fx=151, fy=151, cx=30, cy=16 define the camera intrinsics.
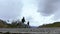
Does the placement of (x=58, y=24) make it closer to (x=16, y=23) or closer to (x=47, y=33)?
(x=16, y=23)

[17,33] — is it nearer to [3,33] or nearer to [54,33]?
[3,33]

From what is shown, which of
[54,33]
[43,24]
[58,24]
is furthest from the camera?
[58,24]

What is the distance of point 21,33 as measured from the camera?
30.6ft

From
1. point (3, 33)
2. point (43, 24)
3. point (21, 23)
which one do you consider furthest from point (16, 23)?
point (3, 33)

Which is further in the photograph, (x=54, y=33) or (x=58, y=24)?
(x=58, y=24)

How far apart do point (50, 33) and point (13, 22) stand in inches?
401

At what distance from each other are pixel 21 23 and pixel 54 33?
1106 cm

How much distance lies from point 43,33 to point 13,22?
33.3 ft

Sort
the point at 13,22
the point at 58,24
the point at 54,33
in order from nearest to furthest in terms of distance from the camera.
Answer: the point at 54,33, the point at 58,24, the point at 13,22

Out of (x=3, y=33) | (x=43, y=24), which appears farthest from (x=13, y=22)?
(x=3, y=33)

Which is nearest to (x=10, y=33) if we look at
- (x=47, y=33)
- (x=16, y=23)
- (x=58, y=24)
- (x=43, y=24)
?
(x=47, y=33)

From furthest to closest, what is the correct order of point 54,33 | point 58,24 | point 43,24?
point 58,24
point 43,24
point 54,33

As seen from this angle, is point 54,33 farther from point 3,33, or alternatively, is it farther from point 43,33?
point 3,33

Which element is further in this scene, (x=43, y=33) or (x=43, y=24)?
(x=43, y=24)
